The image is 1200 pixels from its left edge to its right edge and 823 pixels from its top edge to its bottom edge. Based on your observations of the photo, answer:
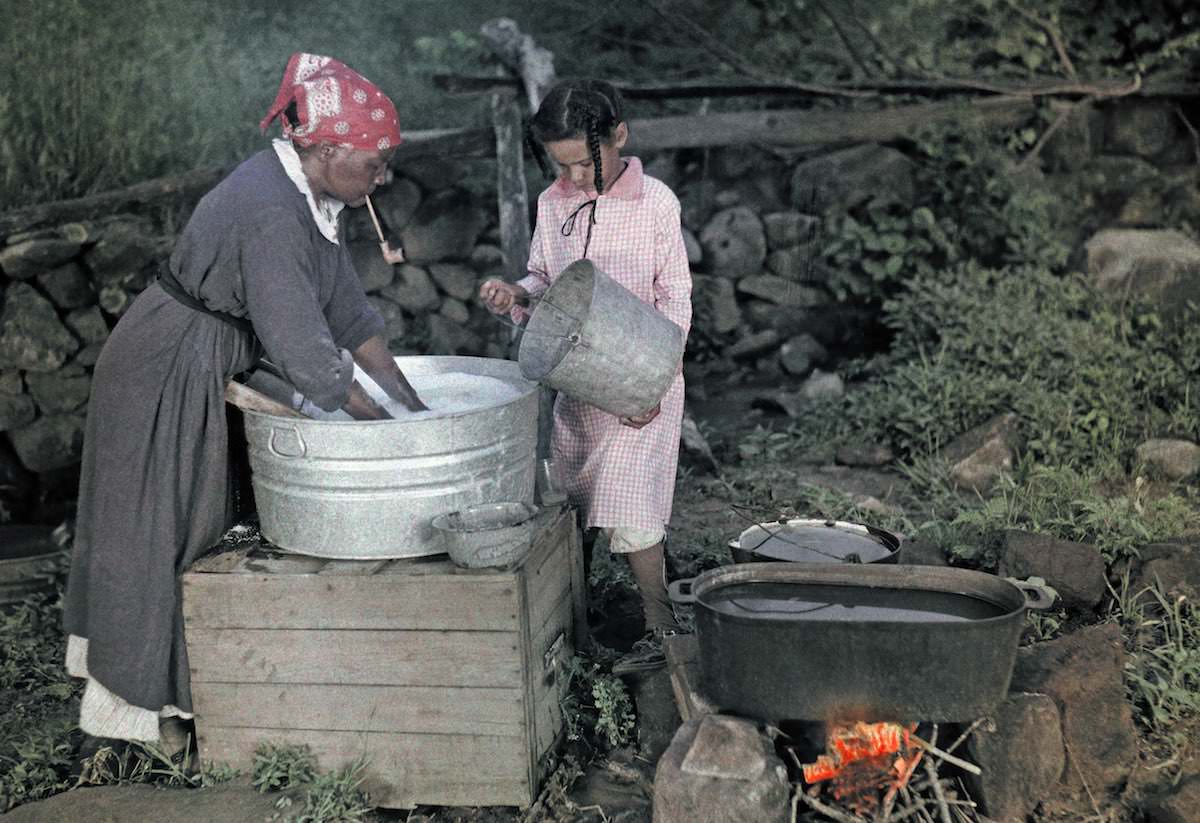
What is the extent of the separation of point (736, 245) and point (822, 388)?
134 cm

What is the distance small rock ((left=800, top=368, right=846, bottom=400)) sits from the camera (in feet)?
22.0

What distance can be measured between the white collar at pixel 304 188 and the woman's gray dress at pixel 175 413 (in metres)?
0.02

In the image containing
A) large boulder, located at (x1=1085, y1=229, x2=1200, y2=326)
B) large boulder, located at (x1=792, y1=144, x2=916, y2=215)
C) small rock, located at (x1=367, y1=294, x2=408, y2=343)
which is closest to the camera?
large boulder, located at (x1=1085, y1=229, x2=1200, y2=326)

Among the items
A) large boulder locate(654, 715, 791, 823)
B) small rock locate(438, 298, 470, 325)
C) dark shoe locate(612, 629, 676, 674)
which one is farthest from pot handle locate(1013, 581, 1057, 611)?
small rock locate(438, 298, 470, 325)

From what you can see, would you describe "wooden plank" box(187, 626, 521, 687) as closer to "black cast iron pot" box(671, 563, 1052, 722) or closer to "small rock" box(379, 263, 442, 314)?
"black cast iron pot" box(671, 563, 1052, 722)

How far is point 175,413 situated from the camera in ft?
10.7

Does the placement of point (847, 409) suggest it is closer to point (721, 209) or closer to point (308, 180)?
point (721, 209)

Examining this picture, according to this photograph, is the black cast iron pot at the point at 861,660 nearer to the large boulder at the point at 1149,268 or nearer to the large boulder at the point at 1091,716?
the large boulder at the point at 1091,716

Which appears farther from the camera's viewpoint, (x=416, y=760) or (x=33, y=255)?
(x=33, y=255)

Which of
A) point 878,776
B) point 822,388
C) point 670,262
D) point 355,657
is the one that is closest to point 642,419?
point 670,262

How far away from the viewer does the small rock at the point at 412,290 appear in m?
7.20

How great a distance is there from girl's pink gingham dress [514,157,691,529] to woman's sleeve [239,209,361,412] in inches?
32.8

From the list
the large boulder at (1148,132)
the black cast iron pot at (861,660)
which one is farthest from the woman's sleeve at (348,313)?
the large boulder at (1148,132)

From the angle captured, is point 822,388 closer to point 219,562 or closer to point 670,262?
point 670,262
